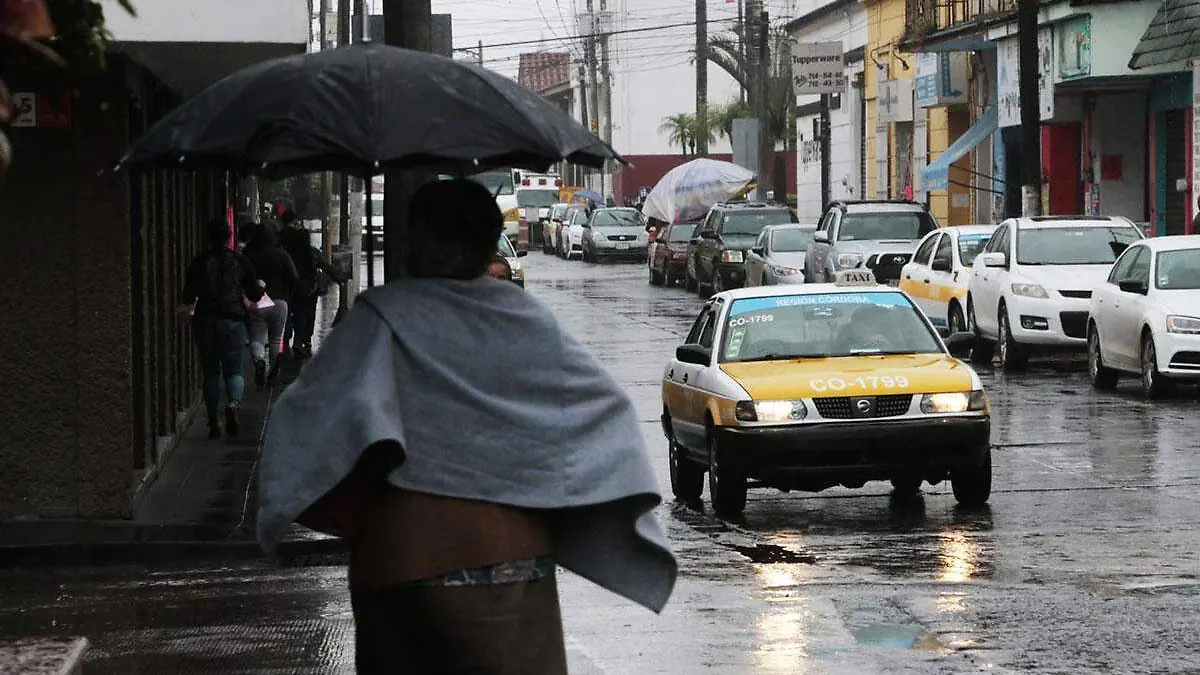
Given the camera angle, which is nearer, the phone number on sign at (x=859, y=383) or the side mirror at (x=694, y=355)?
the phone number on sign at (x=859, y=383)

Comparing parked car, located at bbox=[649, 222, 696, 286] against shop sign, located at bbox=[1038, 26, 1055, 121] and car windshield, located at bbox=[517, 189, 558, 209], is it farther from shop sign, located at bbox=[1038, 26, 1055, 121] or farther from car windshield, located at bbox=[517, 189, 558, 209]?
car windshield, located at bbox=[517, 189, 558, 209]

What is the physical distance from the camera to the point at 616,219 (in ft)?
212

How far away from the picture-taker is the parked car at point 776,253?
122 feet

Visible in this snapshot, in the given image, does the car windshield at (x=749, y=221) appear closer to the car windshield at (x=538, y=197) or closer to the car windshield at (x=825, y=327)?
the car windshield at (x=825, y=327)

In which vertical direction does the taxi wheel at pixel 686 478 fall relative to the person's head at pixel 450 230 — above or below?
below

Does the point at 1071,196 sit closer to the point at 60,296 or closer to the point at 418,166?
the point at 60,296

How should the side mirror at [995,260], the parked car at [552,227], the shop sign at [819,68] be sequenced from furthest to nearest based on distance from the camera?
1. the parked car at [552,227]
2. the shop sign at [819,68]
3. the side mirror at [995,260]

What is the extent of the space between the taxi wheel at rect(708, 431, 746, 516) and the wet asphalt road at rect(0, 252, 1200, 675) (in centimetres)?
14

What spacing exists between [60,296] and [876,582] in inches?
194

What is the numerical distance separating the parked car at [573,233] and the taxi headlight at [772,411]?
2102 inches

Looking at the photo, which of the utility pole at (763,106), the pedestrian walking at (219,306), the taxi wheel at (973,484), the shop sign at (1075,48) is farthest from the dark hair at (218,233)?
the utility pole at (763,106)

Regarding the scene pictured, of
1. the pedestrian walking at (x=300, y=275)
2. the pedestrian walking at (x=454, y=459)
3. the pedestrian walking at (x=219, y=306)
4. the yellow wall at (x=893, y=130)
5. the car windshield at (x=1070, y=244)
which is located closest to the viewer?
the pedestrian walking at (x=454, y=459)

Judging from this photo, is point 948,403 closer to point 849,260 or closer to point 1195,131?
point 849,260

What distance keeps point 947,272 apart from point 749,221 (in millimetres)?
16485
